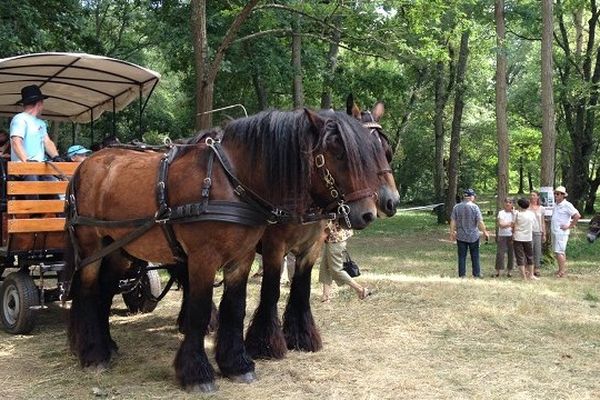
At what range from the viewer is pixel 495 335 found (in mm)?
6074

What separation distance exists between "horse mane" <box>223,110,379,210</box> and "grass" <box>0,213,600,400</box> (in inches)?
61.8

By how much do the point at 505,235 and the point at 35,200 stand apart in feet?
30.8

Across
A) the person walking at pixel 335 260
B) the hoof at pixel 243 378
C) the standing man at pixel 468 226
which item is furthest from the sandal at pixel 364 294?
the standing man at pixel 468 226

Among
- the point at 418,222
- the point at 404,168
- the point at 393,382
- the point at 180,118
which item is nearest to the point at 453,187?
the point at 418,222

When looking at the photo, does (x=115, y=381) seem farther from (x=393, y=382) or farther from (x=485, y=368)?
(x=485, y=368)

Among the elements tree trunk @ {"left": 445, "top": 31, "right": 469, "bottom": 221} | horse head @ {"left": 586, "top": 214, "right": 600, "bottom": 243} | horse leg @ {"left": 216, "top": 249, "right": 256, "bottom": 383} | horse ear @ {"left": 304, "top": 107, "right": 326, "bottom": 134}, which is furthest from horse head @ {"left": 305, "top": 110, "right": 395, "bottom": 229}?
tree trunk @ {"left": 445, "top": 31, "right": 469, "bottom": 221}

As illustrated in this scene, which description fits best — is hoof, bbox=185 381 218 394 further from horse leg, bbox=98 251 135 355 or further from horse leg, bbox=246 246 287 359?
horse leg, bbox=98 251 135 355

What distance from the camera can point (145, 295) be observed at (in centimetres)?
721

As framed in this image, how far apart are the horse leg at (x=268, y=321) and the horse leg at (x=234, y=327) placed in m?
0.42

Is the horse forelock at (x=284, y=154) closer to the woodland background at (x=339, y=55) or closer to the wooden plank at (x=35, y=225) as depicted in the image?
the woodland background at (x=339, y=55)

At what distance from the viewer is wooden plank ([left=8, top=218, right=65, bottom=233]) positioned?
19.5 feet

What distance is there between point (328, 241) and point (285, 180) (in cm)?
313

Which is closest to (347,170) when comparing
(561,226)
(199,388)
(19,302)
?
(199,388)

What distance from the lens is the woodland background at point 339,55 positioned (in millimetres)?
11422
